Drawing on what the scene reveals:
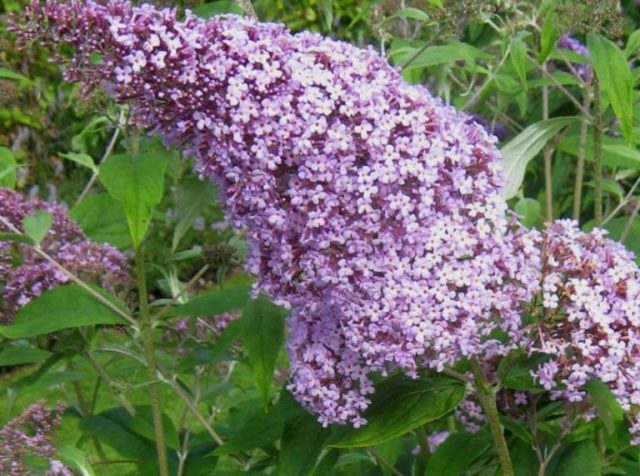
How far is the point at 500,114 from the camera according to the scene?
10.7 ft

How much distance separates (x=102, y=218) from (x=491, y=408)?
937 millimetres

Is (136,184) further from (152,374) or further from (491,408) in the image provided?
(491,408)

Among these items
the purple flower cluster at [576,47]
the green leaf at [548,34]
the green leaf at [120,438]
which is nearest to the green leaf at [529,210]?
the green leaf at [548,34]

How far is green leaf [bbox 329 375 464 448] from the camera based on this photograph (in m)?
1.81

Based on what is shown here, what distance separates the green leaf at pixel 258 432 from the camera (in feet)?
6.87

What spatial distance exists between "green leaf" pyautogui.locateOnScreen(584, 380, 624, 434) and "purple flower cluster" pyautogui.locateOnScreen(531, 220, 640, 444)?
0.05 ft

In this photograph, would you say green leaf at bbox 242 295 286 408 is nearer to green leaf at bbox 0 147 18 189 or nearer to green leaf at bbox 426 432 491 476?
green leaf at bbox 426 432 491 476

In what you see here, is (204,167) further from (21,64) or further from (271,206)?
(21,64)

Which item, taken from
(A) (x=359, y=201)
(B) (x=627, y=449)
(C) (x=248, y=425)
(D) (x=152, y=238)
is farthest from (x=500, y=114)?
(D) (x=152, y=238)

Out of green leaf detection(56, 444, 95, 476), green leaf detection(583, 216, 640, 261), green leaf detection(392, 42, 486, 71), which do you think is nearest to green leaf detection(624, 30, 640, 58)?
green leaf detection(392, 42, 486, 71)

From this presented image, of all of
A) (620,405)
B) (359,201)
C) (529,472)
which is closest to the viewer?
(359,201)

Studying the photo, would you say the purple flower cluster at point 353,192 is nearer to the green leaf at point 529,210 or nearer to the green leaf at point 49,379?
the green leaf at point 529,210

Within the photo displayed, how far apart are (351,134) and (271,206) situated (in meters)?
0.15

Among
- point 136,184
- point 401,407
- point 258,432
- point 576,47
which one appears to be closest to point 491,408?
point 401,407
